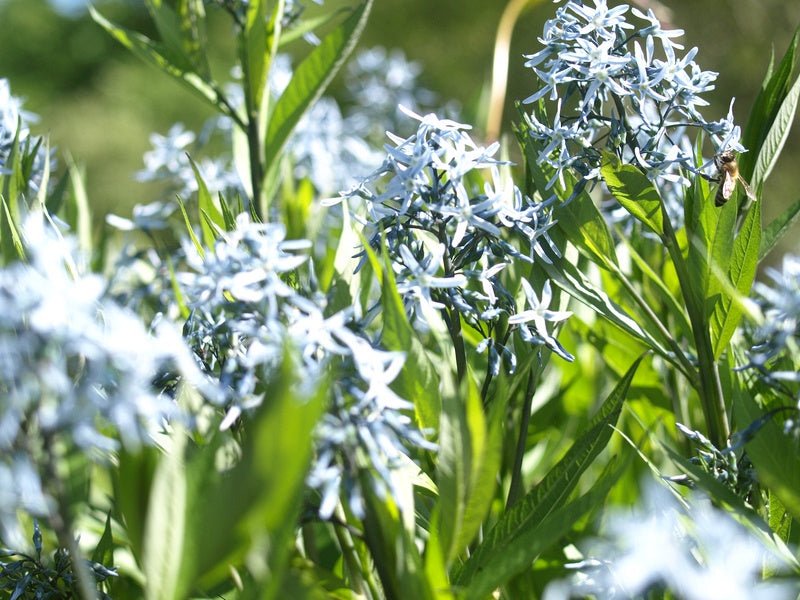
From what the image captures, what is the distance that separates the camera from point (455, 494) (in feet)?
1.68

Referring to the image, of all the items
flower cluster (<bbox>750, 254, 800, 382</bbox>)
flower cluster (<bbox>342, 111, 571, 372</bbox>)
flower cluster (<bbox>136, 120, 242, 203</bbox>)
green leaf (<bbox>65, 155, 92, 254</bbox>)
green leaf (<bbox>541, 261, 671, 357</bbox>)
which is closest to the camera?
flower cluster (<bbox>750, 254, 800, 382</bbox>)

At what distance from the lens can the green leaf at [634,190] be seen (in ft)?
2.13

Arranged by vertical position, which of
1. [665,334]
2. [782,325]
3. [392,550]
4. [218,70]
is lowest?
[218,70]

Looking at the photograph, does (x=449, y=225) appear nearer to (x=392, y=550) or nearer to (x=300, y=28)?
(x=392, y=550)

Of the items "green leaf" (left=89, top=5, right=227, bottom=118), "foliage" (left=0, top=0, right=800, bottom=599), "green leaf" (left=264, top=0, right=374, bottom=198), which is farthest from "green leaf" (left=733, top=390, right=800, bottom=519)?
"green leaf" (left=89, top=5, right=227, bottom=118)

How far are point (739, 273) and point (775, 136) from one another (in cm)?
14

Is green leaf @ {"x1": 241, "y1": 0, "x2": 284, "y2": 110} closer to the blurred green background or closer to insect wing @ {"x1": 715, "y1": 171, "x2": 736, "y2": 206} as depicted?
the blurred green background

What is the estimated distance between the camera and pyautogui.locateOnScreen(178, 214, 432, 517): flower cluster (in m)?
0.46

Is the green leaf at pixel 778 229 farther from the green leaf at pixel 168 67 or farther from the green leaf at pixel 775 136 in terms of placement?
the green leaf at pixel 168 67

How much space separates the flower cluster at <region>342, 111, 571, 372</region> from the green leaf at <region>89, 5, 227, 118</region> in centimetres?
39

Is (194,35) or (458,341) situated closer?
(458,341)

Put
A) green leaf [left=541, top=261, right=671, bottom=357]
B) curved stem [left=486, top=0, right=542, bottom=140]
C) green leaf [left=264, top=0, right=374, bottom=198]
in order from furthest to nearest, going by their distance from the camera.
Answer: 1. curved stem [left=486, top=0, right=542, bottom=140]
2. green leaf [left=264, top=0, right=374, bottom=198]
3. green leaf [left=541, top=261, right=671, bottom=357]

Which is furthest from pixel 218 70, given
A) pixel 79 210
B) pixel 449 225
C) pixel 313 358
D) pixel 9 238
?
pixel 313 358

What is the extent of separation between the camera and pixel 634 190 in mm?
667
